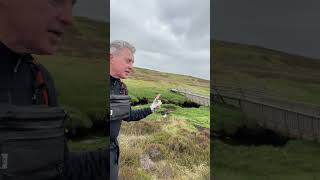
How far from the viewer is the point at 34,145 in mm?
817

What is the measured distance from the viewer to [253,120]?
4773 millimetres

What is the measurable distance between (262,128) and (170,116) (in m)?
1.56

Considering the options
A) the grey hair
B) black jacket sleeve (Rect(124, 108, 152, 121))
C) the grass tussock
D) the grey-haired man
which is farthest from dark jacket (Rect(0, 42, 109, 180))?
the grass tussock

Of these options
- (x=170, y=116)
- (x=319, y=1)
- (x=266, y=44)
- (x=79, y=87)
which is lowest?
(x=170, y=116)

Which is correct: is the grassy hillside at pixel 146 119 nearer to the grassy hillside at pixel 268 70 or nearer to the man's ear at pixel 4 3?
the grassy hillside at pixel 268 70

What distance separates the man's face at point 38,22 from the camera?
2.58ft

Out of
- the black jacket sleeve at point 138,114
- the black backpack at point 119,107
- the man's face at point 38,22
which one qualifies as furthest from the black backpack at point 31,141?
the black jacket sleeve at point 138,114

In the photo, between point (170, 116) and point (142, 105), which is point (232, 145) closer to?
point (170, 116)

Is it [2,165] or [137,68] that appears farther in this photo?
[137,68]

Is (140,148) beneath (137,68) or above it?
beneath

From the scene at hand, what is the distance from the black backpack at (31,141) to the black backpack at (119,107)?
1.69m

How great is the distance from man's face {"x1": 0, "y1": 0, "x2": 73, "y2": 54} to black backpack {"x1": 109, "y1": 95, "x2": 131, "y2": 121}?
1.73 metres

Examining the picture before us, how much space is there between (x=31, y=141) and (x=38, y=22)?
25cm

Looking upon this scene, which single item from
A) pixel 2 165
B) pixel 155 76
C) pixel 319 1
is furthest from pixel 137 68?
pixel 2 165
